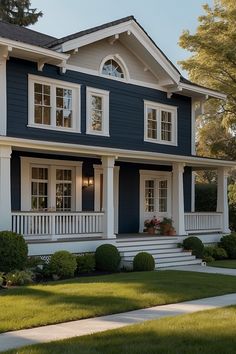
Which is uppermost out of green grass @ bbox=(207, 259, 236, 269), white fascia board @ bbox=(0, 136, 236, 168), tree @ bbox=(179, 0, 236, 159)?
tree @ bbox=(179, 0, 236, 159)

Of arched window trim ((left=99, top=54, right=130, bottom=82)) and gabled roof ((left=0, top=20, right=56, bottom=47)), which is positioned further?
arched window trim ((left=99, top=54, right=130, bottom=82))

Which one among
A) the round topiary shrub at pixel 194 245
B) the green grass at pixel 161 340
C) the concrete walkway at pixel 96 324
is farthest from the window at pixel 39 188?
the green grass at pixel 161 340

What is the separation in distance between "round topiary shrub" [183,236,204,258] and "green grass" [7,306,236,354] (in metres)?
9.71

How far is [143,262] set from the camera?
15.0 metres

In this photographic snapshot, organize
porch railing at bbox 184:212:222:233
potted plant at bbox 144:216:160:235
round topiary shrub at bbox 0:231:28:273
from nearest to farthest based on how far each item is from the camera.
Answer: round topiary shrub at bbox 0:231:28:273
porch railing at bbox 184:212:222:233
potted plant at bbox 144:216:160:235

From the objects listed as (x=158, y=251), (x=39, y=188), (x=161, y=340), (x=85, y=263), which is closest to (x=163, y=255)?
(x=158, y=251)

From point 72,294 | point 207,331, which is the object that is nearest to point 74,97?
point 72,294

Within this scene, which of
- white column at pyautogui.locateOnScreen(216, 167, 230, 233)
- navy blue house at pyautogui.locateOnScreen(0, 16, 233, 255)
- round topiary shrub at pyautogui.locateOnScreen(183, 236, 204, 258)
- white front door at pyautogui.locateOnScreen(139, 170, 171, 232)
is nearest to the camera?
navy blue house at pyautogui.locateOnScreen(0, 16, 233, 255)

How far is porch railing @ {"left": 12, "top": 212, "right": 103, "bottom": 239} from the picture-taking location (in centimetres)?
1475

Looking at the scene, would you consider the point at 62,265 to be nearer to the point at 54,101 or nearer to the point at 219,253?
the point at 54,101

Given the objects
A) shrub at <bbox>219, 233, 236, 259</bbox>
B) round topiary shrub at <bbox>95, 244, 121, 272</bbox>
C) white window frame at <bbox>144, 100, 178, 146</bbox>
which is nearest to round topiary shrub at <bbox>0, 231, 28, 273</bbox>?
round topiary shrub at <bbox>95, 244, 121, 272</bbox>

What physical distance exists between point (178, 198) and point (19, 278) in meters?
8.01

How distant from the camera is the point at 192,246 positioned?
1808 centimetres

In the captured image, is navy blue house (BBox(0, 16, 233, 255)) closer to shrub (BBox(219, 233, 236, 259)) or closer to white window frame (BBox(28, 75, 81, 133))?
white window frame (BBox(28, 75, 81, 133))
